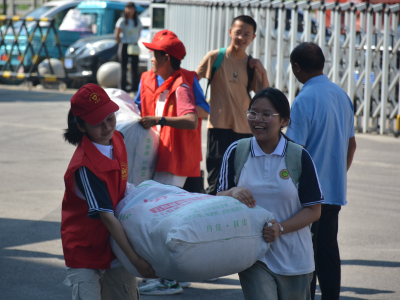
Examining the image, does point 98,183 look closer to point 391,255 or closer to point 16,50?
point 391,255

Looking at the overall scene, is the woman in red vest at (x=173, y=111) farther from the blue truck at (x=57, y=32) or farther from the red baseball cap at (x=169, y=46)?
the blue truck at (x=57, y=32)

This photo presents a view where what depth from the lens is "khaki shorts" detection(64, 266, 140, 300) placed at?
272 cm

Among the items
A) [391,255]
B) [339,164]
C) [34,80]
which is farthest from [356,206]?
[34,80]

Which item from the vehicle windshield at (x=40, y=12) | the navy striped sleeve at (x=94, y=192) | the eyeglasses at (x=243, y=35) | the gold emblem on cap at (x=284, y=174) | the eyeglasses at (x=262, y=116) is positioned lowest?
the navy striped sleeve at (x=94, y=192)

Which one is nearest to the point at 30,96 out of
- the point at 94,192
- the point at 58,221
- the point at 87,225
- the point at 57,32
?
the point at 57,32

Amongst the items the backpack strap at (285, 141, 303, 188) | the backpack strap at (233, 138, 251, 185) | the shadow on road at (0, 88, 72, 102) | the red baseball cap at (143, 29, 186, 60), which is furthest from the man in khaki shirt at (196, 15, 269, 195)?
the shadow on road at (0, 88, 72, 102)

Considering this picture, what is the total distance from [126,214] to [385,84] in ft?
29.2

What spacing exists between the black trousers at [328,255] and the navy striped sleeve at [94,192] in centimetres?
159

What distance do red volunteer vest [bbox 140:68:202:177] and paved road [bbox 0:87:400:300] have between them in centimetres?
98

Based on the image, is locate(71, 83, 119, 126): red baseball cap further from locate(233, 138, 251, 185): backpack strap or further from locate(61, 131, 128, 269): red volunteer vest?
locate(233, 138, 251, 185): backpack strap

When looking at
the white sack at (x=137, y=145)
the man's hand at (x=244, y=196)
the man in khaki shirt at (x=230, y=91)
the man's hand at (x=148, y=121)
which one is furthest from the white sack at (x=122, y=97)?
the man's hand at (x=244, y=196)

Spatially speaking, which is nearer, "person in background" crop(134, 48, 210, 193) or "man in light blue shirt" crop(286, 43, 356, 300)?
"man in light blue shirt" crop(286, 43, 356, 300)

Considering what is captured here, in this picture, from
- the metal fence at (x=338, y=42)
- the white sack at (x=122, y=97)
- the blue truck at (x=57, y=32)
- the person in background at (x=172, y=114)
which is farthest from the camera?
the blue truck at (x=57, y=32)

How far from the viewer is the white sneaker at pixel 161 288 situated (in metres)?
4.19
